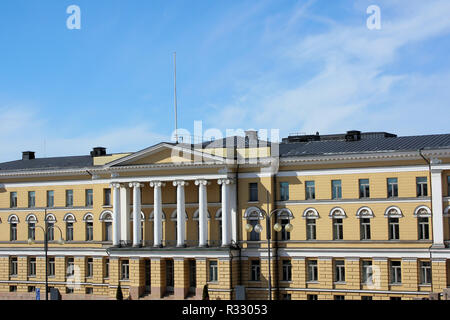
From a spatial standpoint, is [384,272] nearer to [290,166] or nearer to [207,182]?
[290,166]

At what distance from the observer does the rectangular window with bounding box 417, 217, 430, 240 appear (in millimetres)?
43509

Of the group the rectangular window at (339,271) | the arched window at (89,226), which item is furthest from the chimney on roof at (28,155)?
the rectangular window at (339,271)

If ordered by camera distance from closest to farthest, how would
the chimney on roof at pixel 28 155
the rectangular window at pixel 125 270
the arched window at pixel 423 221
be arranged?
the arched window at pixel 423 221 < the rectangular window at pixel 125 270 < the chimney on roof at pixel 28 155

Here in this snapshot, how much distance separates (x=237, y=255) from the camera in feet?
159

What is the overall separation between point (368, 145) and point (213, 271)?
14.2m

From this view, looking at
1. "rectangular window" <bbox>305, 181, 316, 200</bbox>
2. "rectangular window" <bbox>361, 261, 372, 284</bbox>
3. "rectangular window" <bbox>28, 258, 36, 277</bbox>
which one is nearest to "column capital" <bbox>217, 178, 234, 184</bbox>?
"rectangular window" <bbox>305, 181, 316, 200</bbox>

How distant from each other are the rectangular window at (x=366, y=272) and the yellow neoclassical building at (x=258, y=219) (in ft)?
0.33

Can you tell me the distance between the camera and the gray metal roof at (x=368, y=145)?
44.7 meters

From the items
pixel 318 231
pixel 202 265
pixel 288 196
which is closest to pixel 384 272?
pixel 318 231

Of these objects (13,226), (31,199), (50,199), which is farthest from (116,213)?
(13,226)

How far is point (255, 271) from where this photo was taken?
48594 millimetres

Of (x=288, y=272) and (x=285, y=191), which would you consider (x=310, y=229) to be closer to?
(x=285, y=191)

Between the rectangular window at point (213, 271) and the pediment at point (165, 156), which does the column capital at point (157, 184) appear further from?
the rectangular window at point (213, 271)

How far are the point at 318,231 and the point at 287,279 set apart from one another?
4165 millimetres
